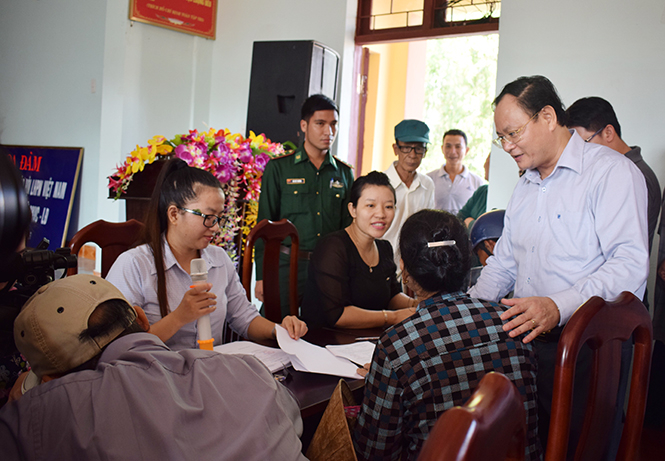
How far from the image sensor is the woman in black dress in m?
2.03

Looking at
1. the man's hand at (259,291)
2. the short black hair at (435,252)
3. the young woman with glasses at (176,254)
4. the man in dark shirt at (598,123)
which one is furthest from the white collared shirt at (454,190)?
the short black hair at (435,252)

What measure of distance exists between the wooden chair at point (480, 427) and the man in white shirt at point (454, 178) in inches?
147

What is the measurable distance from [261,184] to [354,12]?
248cm

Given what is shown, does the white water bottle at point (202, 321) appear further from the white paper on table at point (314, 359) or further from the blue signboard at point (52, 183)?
the blue signboard at point (52, 183)

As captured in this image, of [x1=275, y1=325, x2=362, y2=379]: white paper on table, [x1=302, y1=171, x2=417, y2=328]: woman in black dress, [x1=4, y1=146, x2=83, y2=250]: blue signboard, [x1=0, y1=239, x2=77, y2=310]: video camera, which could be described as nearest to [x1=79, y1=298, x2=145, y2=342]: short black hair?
[x1=0, y1=239, x2=77, y2=310]: video camera

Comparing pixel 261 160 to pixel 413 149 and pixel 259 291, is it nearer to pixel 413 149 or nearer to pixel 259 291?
pixel 259 291

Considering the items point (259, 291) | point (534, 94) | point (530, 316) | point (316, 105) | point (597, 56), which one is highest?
point (597, 56)

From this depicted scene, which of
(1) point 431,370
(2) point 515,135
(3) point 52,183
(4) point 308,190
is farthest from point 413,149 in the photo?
(3) point 52,183

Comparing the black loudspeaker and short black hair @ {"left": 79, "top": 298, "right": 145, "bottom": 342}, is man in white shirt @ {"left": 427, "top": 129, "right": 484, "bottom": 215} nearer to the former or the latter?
the black loudspeaker

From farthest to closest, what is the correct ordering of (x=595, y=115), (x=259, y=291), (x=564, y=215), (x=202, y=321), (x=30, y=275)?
(x=259, y=291) → (x=595, y=115) → (x=564, y=215) → (x=202, y=321) → (x=30, y=275)

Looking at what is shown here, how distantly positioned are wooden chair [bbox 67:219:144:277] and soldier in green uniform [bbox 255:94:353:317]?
0.81 metres

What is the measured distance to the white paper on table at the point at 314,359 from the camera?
1416mm

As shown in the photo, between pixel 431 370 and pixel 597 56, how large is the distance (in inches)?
106

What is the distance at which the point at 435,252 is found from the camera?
1.33 m
